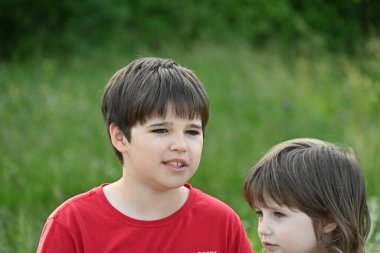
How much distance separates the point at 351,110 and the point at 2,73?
542 centimetres

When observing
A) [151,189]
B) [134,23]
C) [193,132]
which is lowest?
[151,189]

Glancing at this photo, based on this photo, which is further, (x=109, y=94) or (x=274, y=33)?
(x=274, y=33)

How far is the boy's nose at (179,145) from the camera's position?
9.61 feet

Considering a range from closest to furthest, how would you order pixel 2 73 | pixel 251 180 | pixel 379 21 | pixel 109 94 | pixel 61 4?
pixel 251 180
pixel 109 94
pixel 379 21
pixel 2 73
pixel 61 4

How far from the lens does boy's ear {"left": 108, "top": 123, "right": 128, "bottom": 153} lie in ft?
10.2

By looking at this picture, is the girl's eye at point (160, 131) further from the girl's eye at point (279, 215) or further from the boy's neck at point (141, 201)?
the girl's eye at point (279, 215)

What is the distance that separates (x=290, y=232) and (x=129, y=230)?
27.5 inches

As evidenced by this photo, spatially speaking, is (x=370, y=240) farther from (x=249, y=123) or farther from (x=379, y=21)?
(x=249, y=123)

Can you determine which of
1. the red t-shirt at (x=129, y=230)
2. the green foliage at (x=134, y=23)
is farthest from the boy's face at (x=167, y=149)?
the green foliage at (x=134, y=23)

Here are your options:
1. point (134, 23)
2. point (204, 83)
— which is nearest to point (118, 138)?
point (204, 83)

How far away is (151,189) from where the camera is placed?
311cm

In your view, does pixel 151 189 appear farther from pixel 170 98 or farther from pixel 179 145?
pixel 170 98

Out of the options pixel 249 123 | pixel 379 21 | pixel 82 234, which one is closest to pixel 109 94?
pixel 82 234

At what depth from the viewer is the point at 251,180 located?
2918 millimetres
